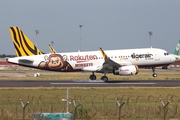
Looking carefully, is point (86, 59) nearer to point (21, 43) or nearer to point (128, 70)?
point (128, 70)

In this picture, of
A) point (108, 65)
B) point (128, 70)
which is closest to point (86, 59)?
point (108, 65)

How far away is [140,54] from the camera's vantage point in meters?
54.7

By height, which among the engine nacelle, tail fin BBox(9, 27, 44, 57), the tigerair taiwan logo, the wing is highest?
tail fin BBox(9, 27, 44, 57)

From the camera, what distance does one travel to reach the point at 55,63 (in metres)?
53.8

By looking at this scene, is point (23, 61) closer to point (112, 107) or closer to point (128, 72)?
point (128, 72)

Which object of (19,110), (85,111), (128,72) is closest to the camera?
(85,111)

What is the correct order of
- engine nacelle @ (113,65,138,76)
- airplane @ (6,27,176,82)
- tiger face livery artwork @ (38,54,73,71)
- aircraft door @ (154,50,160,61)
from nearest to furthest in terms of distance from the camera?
engine nacelle @ (113,65,138,76)
airplane @ (6,27,176,82)
tiger face livery artwork @ (38,54,73,71)
aircraft door @ (154,50,160,61)

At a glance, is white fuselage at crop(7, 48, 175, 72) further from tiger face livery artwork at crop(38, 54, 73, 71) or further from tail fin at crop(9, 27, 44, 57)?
tail fin at crop(9, 27, 44, 57)

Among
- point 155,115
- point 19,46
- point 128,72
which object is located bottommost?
point 155,115

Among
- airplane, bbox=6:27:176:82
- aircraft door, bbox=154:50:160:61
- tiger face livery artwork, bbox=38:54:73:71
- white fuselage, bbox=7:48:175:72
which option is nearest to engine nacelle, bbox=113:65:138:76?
airplane, bbox=6:27:176:82

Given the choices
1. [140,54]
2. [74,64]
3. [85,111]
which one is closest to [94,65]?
[74,64]

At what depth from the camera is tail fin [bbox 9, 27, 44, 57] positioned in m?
54.0

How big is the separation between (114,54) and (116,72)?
409 centimetres

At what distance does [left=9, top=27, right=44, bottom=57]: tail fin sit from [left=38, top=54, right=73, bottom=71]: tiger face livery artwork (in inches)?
89.7
